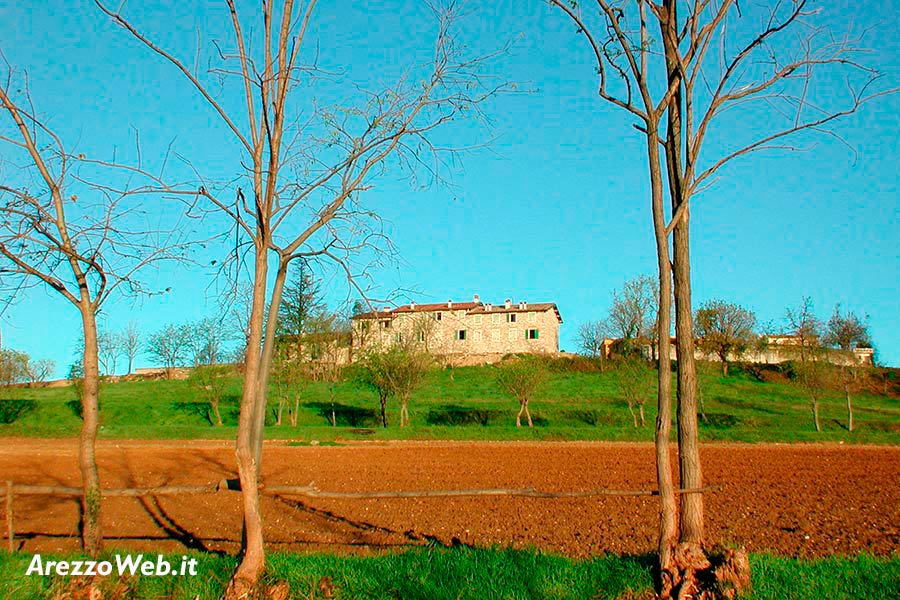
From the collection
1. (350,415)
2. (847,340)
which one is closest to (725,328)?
(847,340)

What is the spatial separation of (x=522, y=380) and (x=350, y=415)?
13.3 metres

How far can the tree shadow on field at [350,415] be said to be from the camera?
4431 centimetres

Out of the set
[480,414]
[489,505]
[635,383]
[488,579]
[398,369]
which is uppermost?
[398,369]

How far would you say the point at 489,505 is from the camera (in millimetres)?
13555

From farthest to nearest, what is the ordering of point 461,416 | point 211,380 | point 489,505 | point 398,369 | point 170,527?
point 461,416 → point 211,380 → point 398,369 → point 489,505 → point 170,527

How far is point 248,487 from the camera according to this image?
558 cm

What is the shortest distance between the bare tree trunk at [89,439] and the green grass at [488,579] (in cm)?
113

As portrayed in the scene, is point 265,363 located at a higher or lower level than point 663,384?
higher

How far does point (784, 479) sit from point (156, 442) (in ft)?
93.7

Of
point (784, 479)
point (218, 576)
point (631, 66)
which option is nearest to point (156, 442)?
point (784, 479)

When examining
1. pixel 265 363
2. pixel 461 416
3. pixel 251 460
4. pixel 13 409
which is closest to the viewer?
pixel 251 460

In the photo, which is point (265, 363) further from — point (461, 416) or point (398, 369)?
point (461, 416)

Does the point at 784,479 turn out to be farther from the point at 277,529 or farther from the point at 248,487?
the point at 248,487

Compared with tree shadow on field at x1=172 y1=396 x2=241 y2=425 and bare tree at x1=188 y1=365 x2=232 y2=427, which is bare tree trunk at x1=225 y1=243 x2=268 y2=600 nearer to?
bare tree at x1=188 y1=365 x2=232 y2=427
